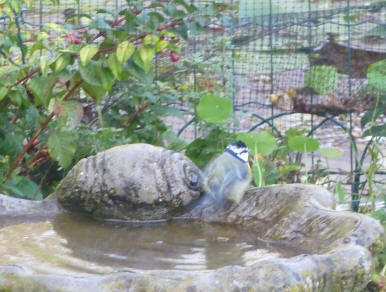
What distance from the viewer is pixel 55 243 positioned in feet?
12.7

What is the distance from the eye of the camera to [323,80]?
20.5ft

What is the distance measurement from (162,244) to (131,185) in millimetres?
386

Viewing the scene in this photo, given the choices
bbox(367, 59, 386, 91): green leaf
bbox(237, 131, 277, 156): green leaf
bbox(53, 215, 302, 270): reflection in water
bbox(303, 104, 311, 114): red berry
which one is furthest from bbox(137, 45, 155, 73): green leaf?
bbox(303, 104, 311, 114): red berry

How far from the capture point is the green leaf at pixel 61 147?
16.7 feet

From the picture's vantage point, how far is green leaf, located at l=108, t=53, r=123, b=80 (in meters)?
4.83

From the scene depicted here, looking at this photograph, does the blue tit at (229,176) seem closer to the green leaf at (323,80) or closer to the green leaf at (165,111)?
the green leaf at (165,111)

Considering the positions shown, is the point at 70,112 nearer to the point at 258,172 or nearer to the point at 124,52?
the point at 124,52

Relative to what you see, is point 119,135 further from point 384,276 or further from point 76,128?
point 384,276

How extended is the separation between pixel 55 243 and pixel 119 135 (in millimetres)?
1773

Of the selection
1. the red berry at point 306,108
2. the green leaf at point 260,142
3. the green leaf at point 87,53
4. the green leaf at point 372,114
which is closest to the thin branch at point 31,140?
the green leaf at point 87,53

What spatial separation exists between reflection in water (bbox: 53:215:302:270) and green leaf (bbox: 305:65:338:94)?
2335 millimetres

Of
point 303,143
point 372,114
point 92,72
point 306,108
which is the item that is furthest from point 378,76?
point 92,72

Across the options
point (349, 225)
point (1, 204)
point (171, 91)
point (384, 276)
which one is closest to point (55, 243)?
point (1, 204)

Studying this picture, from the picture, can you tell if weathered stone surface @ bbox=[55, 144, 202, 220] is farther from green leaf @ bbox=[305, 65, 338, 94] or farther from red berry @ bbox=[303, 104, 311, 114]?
red berry @ bbox=[303, 104, 311, 114]
